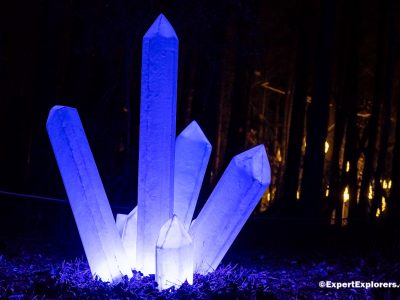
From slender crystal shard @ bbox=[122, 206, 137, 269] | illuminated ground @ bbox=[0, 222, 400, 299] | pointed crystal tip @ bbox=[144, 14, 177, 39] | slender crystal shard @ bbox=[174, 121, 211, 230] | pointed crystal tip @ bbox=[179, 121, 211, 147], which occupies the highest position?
pointed crystal tip @ bbox=[144, 14, 177, 39]

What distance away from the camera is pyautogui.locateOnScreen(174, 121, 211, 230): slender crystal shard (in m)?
3.91

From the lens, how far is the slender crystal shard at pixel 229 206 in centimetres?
359

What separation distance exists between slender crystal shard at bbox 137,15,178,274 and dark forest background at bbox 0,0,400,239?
11.6ft

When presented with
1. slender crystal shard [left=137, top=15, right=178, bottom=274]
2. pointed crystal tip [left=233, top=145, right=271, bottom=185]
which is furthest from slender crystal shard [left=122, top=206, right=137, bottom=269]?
pointed crystal tip [left=233, top=145, right=271, bottom=185]

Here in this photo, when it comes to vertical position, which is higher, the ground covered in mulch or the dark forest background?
the dark forest background

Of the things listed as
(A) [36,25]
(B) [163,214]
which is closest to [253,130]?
(A) [36,25]

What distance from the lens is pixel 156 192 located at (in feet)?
11.6

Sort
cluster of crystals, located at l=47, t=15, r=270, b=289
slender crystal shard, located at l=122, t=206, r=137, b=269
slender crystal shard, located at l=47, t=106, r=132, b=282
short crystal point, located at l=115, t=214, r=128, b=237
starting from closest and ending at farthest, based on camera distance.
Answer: cluster of crystals, located at l=47, t=15, r=270, b=289, slender crystal shard, located at l=47, t=106, r=132, b=282, slender crystal shard, located at l=122, t=206, r=137, b=269, short crystal point, located at l=115, t=214, r=128, b=237

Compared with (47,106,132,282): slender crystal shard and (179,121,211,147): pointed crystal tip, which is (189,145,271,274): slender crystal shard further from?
(47,106,132,282): slender crystal shard

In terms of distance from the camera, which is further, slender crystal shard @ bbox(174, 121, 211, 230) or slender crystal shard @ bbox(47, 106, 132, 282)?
slender crystal shard @ bbox(174, 121, 211, 230)

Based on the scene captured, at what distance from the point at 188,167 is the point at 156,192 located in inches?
18.4

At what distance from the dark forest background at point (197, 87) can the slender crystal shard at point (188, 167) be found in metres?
3.20

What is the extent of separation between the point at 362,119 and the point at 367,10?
533 cm

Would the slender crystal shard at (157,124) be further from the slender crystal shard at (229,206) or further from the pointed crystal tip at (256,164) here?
the pointed crystal tip at (256,164)
